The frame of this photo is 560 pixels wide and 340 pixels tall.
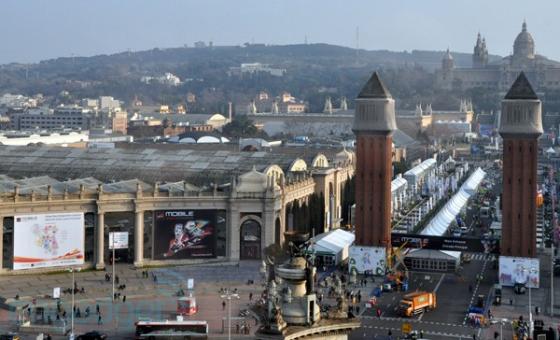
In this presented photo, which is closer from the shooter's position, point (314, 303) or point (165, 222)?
point (314, 303)

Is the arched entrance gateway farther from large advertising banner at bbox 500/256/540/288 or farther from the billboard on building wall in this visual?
large advertising banner at bbox 500/256/540/288

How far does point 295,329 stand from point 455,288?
1820 inches

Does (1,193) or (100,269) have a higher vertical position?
(1,193)

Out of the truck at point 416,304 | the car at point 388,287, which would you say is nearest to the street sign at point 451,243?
the car at point 388,287

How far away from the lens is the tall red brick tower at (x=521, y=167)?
65.9m

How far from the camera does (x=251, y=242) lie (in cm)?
7006

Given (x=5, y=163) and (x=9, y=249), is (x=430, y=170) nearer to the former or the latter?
(x=5, y=163)

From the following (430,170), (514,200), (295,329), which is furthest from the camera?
(430,170)

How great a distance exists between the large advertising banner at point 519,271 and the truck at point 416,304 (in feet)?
34.4

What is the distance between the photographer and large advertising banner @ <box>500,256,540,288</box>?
64.3 meters

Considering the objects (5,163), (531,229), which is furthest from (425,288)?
(5,163)

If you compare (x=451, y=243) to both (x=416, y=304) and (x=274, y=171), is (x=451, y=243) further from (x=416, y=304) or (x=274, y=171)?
(x=274, y=171)

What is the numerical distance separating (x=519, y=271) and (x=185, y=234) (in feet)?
74.2

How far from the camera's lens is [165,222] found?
67.4 meters
